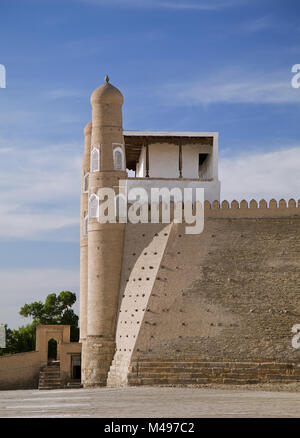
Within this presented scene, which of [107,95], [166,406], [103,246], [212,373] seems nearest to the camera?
[166,406]

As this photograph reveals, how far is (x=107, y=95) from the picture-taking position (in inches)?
1203

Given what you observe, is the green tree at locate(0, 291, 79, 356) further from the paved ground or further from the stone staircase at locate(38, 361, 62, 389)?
the paved ground

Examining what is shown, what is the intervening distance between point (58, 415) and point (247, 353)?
1184cm

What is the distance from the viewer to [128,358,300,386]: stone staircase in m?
24.5

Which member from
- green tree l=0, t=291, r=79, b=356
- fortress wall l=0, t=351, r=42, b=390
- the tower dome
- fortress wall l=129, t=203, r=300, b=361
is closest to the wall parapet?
fortress wall l=129, t=203, r=300, b=361

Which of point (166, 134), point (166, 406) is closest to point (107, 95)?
point (166, 134)

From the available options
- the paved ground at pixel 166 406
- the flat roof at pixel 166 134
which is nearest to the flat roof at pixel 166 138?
the flat roof at pixel 166 134

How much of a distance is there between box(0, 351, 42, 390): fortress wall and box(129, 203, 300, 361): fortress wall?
9.59 m

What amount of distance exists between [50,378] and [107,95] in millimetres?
12619

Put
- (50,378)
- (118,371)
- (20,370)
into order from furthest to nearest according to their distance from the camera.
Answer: (20,370), (50,378), (118,371)

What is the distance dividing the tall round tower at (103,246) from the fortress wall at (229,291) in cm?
225

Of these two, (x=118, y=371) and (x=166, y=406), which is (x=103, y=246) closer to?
(x=118, y=371)

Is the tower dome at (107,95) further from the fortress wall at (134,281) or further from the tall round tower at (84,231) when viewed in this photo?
the fortress wall at (134,281)

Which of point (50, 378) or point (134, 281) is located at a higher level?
point (134, 281)
